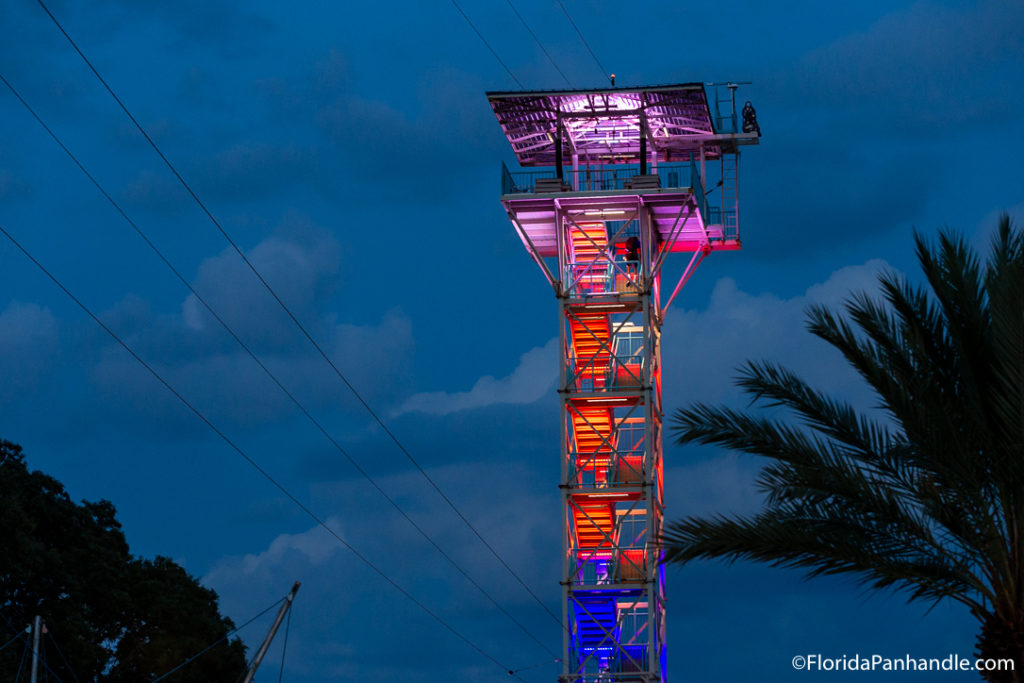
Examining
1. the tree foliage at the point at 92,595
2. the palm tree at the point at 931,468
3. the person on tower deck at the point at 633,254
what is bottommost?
the palm tree at the point at 931,468

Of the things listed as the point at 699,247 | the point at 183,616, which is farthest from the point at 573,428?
the point at 183,616

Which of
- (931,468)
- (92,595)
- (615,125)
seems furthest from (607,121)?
(931,468)

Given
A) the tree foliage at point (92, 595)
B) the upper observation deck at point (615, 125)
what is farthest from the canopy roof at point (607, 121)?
the tree foliage at point (92, 595)

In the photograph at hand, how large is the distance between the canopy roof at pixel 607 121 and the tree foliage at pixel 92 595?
2176 centimetres

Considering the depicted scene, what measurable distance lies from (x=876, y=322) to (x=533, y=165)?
40027 mm

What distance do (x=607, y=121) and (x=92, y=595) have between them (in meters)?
26.0

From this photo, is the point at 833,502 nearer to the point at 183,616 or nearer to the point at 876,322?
the point at 876,322

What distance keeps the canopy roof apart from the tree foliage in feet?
71.4

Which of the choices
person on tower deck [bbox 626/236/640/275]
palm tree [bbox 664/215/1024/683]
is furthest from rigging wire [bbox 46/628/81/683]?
palm tree [bbox 664/215/1024/683]

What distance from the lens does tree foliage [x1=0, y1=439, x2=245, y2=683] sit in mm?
55562

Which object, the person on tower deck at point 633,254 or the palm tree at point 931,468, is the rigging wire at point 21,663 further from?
the palm tree at point 931,468

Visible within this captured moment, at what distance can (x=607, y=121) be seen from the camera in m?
58.5

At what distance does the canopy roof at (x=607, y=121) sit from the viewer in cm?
5684

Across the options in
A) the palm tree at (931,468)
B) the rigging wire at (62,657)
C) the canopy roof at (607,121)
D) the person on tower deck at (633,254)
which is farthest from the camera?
the person on tower deck at (633,254)
